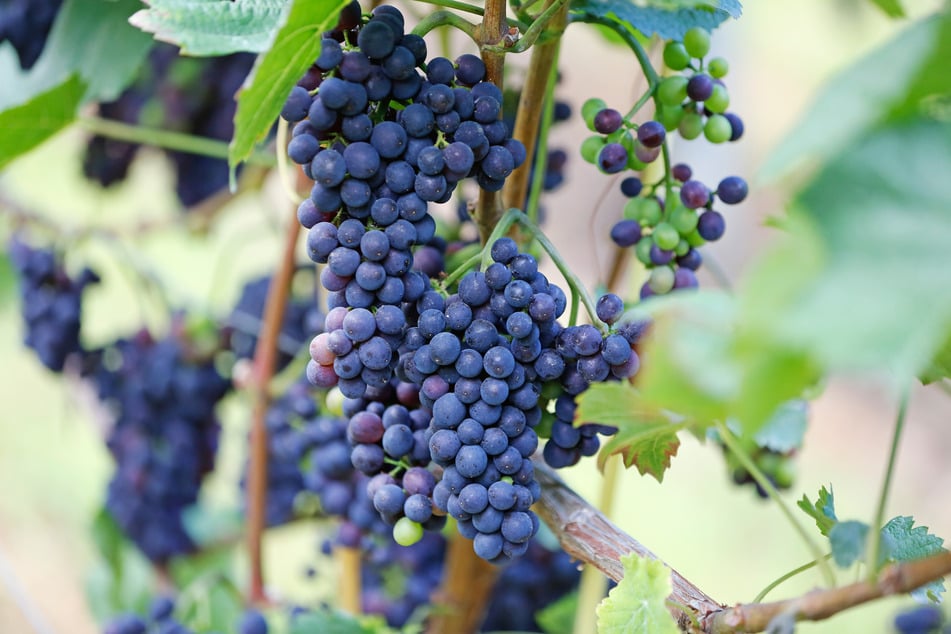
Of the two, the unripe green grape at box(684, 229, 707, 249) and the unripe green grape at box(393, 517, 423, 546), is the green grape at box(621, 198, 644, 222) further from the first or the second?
the unripe green grape at box(393, 517, 423, 546)

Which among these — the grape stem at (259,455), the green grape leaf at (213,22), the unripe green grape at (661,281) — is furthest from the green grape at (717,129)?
the grape stem at (259,455)

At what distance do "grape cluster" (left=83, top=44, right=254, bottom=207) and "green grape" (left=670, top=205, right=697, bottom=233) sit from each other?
82 centimetres

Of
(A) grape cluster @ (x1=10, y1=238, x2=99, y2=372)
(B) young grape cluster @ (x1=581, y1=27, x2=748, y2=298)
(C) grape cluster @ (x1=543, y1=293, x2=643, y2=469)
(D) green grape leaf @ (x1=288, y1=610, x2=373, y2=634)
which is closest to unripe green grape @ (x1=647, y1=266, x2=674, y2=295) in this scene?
(B) young grape cluster @ (x1=581, y1=27, x2=748, y2=298)

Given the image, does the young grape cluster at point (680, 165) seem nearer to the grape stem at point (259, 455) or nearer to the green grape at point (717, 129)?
the green grape at point (717, 129)

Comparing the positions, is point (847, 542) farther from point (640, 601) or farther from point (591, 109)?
point (591, 109)

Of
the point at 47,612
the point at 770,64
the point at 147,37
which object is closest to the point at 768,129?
Answer: the point at 770,64

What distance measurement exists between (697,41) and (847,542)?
15.1 inches

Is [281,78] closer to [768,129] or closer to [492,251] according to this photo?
[492,251]

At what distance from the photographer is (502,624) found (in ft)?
3.64

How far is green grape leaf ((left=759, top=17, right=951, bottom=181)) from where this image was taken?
0.31 m

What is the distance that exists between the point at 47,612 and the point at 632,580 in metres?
2.16

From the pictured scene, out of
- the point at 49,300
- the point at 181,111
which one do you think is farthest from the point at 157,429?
the point at 181,111

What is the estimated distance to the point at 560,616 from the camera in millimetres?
1040

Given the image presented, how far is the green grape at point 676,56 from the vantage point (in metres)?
0.70
